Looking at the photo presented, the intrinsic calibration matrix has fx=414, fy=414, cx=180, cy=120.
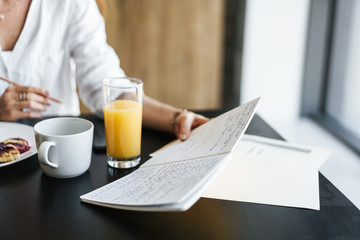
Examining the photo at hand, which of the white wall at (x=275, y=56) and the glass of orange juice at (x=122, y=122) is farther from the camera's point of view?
the white wall at (x=275, y=56)

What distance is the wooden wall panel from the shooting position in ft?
7.84

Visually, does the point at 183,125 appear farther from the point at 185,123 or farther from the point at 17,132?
the point at 17,132

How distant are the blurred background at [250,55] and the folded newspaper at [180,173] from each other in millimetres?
1475

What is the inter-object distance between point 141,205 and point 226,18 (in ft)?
6.67

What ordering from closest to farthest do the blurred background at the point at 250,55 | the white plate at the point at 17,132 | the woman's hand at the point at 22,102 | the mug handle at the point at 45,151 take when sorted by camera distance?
1. the mug handle at the point at 45,151
2. the white plate at the point at 17,132
3. the woman's hand at the point at 22,102
4. the blurred background at the point at 250,55

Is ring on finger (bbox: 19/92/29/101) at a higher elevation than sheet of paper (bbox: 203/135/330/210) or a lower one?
higher

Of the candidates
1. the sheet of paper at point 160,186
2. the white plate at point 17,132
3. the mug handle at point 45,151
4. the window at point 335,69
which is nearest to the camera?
the sheet of paper at point 160,186

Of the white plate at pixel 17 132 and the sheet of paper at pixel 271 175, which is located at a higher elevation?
the white plate at pixel 17 132

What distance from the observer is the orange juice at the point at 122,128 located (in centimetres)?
82

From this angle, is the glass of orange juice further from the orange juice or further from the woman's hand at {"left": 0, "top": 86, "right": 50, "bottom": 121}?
the woman's hand at {"left": 0, "top": 86, "right": 50, "bottom": 121}

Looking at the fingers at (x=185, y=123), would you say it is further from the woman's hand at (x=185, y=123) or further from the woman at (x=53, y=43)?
the woman at (x=53, y=43)

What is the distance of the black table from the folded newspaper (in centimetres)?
3

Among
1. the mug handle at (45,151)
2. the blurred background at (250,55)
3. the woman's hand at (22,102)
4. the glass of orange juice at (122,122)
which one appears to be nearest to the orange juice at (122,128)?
the glass of orange juice at (122,122)

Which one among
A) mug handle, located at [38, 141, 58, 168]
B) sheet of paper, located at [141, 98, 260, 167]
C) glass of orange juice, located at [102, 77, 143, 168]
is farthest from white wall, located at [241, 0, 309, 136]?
mug handle, located at [38, 141, 58, 168]
